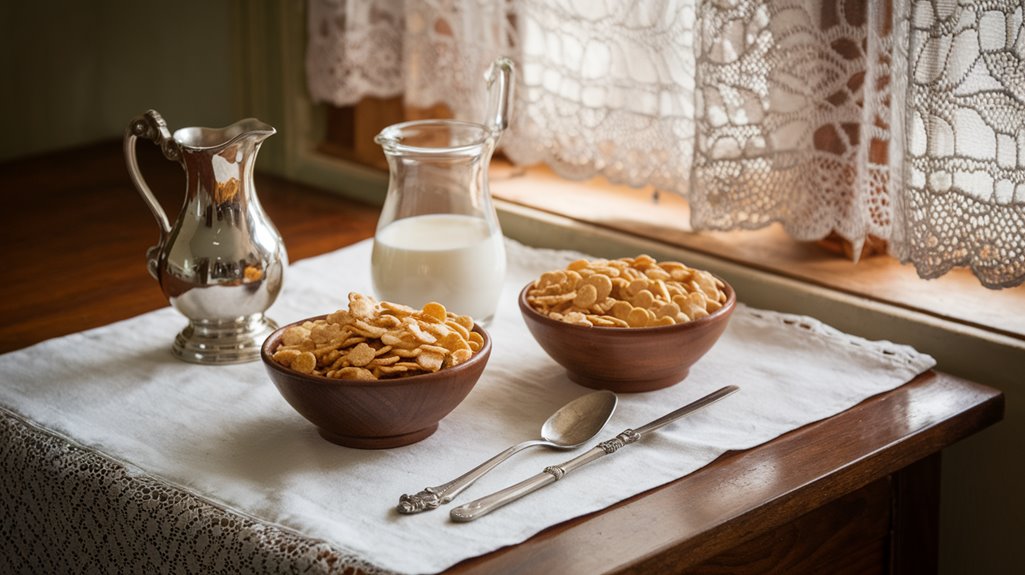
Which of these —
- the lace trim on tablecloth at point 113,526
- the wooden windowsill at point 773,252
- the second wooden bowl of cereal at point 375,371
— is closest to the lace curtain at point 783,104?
the wooden windowsill at point 773,252

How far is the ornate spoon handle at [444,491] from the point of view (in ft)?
2.69

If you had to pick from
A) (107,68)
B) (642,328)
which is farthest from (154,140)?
(107,68)

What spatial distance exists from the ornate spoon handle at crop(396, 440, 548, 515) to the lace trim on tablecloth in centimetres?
7

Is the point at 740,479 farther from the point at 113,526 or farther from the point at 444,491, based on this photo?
the point at 113,526

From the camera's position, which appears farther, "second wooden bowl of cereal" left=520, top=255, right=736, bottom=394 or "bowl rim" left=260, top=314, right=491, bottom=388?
"second wooden bowl of cereal" left=520, top=255, right=736, bottom=394

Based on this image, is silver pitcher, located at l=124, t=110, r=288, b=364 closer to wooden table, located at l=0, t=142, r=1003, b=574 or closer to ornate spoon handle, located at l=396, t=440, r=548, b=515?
wooden table, located at l=0, t=142, r=1003, b=574

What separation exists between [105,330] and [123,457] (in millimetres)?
314

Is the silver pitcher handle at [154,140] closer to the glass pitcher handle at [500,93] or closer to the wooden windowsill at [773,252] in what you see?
the glass pitcher handle at [500,93]

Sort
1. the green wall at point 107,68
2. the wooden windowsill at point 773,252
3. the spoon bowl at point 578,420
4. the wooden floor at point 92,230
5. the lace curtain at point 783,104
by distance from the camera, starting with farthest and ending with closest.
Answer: the green wall at point 107,68 → the wooden floor at point 92,230 → the wooden windowsill at point 773,252 → the lace curtain at point 783,104 → the spoon bowl at point 578,420

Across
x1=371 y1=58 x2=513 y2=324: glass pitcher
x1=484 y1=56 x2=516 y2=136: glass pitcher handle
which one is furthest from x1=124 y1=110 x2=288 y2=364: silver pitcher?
x1=484 y1=56 x2=516 y2=136: glass pitcher handle

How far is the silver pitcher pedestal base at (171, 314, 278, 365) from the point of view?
1102 millimetres

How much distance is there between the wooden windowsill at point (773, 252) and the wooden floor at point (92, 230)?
259 millimetres

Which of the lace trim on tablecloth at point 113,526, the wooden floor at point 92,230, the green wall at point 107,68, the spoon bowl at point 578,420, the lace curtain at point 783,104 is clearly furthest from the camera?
the green wall at point 107,68

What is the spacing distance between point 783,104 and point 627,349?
1.25ft
